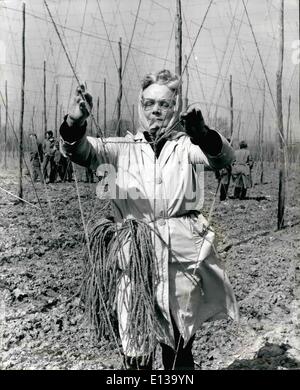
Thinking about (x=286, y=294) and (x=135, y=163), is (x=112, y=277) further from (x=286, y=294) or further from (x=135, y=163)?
(x=286, y=294)

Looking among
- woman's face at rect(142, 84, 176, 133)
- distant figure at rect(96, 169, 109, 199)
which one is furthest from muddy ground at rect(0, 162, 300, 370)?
woman's face at rect(142, 84, 176, 133)

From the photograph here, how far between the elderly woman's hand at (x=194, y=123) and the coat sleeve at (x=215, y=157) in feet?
0.24

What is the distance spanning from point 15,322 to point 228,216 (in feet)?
15.1

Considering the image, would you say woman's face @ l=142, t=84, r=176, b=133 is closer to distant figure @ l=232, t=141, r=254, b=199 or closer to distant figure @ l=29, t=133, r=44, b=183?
distant figure @ l=29, t=133, r=44, b=183

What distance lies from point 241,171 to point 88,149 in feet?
24.9

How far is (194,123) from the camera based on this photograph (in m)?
1.57

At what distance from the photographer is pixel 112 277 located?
1.83 meters

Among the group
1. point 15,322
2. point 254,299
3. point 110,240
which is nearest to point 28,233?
point 15,322

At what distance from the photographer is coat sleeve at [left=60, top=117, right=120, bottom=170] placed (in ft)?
5.34

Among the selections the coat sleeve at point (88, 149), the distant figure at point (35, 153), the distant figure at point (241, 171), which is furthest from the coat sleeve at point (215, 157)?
the distant figure at point (241, 171)

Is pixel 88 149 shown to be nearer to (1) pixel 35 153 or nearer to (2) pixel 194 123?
(2) pixel 194 123

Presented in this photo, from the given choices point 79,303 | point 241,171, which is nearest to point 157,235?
point 79,303

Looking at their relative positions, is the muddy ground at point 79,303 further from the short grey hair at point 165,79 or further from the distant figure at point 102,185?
the short grey hair at point 165,79

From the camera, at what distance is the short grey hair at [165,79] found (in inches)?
69.7
